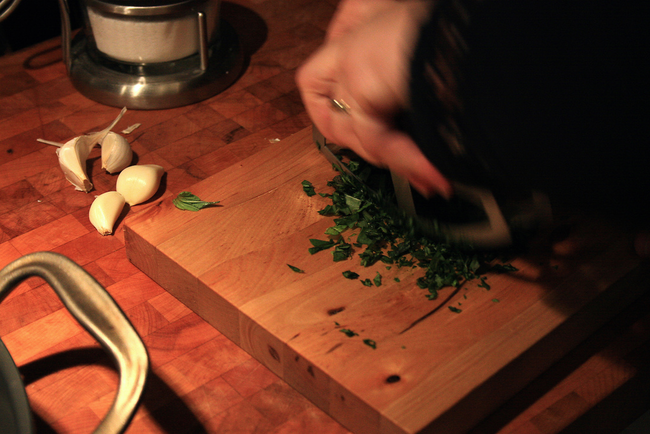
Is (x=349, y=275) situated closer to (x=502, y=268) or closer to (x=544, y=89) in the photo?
(x=502, y=268)

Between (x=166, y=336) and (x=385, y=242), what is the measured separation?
0.84ft

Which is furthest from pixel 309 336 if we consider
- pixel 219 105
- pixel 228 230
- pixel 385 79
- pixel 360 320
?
pixel 219 105

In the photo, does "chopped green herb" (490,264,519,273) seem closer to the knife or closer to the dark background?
the knife

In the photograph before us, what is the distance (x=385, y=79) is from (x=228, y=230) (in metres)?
0.41

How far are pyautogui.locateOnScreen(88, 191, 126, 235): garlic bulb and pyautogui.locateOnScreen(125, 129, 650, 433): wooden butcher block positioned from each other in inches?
2.3

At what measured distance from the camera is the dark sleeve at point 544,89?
0.78 feet

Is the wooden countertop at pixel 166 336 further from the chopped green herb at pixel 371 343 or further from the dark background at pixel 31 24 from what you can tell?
the dark background at pixel 31 24

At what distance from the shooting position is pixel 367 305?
2.03 ft

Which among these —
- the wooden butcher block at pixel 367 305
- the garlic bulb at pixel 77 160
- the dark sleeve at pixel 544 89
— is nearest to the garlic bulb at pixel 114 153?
the garlic bulb at pixel 77 160

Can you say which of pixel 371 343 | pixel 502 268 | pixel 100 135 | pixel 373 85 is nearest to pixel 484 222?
pixel 502 268

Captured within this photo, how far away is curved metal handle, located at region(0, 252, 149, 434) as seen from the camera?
1.19ft

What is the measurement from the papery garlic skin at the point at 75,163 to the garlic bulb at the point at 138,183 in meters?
0.05

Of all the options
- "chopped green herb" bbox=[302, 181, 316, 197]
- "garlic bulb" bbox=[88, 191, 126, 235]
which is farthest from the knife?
"garlic bulb" bbox=[88, 191, 126, 235]

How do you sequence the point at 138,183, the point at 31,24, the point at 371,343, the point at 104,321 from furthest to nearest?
the point at 31,24, the point at 138,183, the point at 371,343, the point at 104,321
